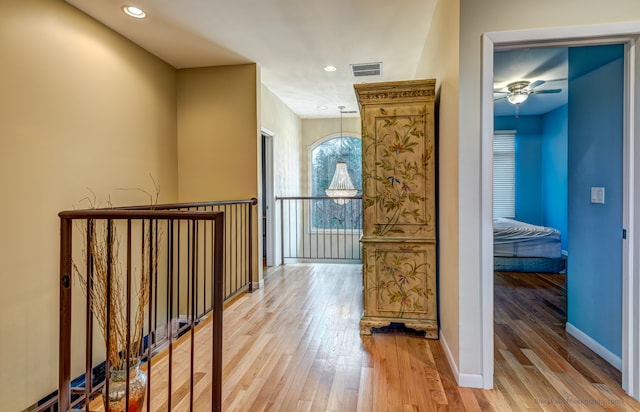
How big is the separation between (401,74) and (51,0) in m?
3.55

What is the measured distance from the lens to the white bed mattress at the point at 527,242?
15.1 feet

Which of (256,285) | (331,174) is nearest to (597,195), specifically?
(256,285)

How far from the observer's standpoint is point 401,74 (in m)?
4.37

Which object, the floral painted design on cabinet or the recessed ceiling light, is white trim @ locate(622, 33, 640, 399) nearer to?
the floral painted design on cabinet

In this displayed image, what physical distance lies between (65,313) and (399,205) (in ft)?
7.30

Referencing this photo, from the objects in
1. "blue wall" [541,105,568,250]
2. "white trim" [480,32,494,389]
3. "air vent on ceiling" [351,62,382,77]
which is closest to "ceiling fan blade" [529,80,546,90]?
"air vent on ceiling" [351,62,382,77]

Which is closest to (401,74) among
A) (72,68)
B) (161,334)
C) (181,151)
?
(181,151)

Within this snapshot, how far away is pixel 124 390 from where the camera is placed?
1.79m

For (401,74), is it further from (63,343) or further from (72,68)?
(63,343)

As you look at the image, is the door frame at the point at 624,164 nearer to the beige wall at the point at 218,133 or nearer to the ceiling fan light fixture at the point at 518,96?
the ceiling fan light fixture at the point at 518,96

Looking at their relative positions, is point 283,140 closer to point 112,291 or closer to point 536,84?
point 536,84

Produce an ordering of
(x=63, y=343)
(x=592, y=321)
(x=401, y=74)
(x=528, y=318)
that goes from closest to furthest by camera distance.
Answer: (x=63, y=343)
(x=592, y=321)
(x=528, y=318)
(x=401, y=74)

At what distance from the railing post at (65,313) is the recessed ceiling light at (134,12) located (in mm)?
1926

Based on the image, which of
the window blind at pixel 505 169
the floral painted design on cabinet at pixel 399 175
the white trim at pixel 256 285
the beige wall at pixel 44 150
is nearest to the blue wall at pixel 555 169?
the window blind at pixel 505 169
